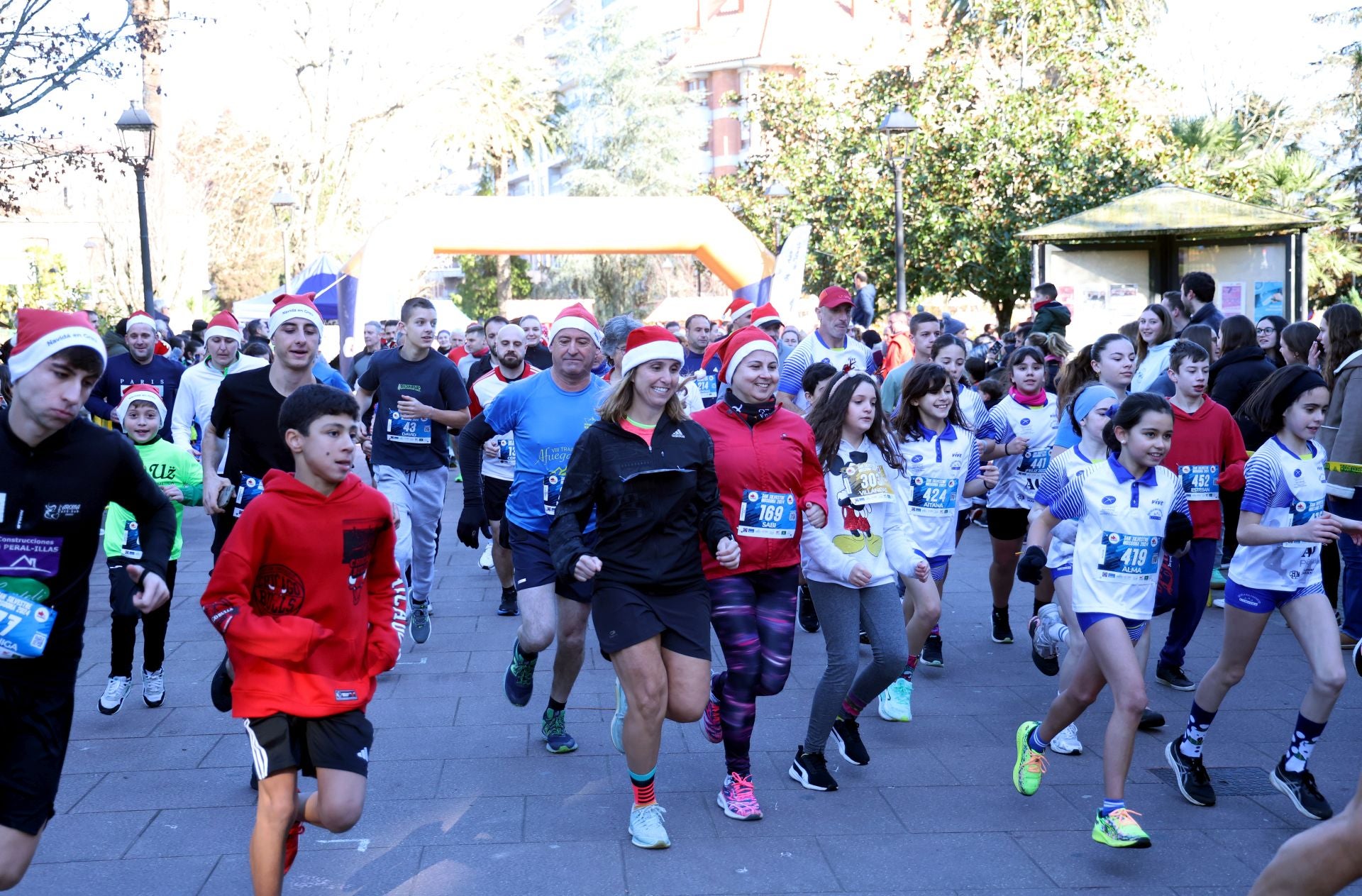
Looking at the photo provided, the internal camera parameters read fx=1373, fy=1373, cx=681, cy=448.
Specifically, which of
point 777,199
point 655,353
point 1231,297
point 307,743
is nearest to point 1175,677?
point 655,353

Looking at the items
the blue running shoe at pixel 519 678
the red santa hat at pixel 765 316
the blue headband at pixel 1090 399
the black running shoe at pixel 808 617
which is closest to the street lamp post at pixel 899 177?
the red santa hat at pixel 765 316

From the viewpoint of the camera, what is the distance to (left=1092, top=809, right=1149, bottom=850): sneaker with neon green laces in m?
4.62

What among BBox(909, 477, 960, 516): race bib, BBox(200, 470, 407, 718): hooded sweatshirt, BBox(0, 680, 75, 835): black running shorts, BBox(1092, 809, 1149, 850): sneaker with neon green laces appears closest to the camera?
BBox(0, 680, 75, 835): black running shorts

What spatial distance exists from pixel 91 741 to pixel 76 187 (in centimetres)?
3970

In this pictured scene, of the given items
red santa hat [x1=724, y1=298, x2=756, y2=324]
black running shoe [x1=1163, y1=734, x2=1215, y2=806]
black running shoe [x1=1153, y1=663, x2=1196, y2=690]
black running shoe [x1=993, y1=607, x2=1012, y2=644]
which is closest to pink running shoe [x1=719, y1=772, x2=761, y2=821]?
black running shoe [x1=1163, y1=734, x2=1215, y2=806]

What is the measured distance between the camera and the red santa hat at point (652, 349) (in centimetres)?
518

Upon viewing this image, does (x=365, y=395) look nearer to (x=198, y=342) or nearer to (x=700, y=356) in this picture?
(x=700, y=356)

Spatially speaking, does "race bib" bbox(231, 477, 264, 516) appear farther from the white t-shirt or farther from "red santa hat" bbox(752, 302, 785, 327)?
"red santa hat" bbox(752, 302, 785, 327)

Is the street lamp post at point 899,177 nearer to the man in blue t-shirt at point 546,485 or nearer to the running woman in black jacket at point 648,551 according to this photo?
the man in blue t-shirt at point 546,485

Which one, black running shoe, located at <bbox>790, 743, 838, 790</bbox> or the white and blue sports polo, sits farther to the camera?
black running shoe, located at <bbox>790, 743, 838, 790</bbox>

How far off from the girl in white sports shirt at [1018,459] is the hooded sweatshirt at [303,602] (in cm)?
478

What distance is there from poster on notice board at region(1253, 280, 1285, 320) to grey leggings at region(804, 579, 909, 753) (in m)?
11.1

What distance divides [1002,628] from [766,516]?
3648mm

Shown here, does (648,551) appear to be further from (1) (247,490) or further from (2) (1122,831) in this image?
(1) (247,490)
